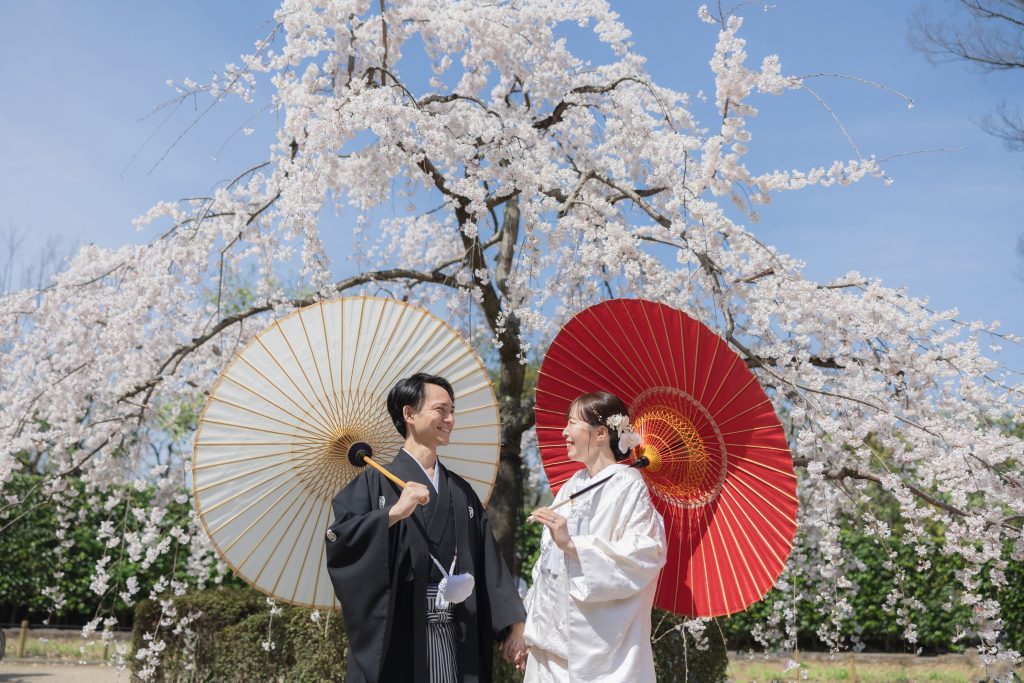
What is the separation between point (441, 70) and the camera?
7051mm

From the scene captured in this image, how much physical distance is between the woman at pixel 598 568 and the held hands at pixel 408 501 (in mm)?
376

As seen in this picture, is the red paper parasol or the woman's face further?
the woman's face

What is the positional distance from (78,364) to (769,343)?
16.5 feet

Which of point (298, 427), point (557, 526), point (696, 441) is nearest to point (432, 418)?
point (298, 427)

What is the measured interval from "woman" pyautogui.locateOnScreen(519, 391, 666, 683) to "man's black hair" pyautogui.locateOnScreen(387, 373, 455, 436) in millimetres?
542

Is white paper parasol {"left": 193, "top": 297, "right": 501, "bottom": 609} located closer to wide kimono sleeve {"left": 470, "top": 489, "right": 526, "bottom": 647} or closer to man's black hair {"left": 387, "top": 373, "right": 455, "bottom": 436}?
man's black hair {"left": 387, "top": 373, "right": 455, "bottom": 436}

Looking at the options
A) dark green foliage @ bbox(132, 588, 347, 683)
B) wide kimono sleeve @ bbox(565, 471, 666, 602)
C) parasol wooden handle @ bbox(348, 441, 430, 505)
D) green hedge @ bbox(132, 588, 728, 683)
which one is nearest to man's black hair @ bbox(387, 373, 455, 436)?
parasol wooden handle @ bbox(348, 441, 430, 505)

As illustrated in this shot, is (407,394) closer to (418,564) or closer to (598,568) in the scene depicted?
(418,564)

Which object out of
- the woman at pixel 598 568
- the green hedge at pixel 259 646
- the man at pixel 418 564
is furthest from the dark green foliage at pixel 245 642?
the woman at pixel 598 568

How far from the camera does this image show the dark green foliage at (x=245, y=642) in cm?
604

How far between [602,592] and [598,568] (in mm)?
81

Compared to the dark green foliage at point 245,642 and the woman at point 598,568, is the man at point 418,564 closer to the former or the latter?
the woman at point 598,568

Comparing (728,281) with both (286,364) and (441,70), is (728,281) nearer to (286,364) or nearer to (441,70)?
(286,364)

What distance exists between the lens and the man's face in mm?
3082
